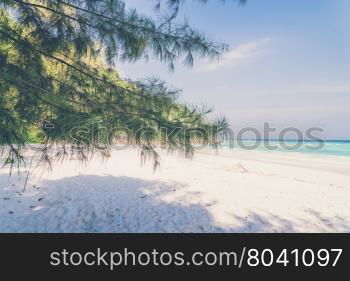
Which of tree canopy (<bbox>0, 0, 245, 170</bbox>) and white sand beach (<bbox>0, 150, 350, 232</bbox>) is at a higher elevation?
tree canopy (<bbox>0, 0, 245, 170</bbox>)

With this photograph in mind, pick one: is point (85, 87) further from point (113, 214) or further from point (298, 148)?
point (298, 148)

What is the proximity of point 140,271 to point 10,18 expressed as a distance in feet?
13.2

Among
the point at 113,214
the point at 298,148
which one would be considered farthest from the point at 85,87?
the point at 298,148

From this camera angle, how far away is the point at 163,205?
4.69 meters

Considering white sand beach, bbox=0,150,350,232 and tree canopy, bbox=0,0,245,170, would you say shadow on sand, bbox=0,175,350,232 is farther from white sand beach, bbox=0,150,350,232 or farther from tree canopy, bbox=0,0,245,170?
tree canopy, bbox=0,0,245,170

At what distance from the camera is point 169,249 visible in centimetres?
267

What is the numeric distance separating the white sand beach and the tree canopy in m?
0.57

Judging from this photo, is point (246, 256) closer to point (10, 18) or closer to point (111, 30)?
point (111, 30)

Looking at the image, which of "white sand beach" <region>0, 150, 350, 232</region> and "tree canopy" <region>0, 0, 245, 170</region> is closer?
"tree canopy" <region>0, 0, 245, 170</region>

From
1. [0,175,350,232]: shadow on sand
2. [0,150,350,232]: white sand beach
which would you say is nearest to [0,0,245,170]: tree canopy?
[0,150,350,232]: white sand beach

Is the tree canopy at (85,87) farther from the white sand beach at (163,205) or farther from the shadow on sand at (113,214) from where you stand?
the shadow on sand at (113,214)

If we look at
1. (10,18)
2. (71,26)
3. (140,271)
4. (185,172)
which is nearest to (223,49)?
(71,26)

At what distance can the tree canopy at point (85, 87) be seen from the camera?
237 cm

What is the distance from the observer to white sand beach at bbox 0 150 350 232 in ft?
12.6
